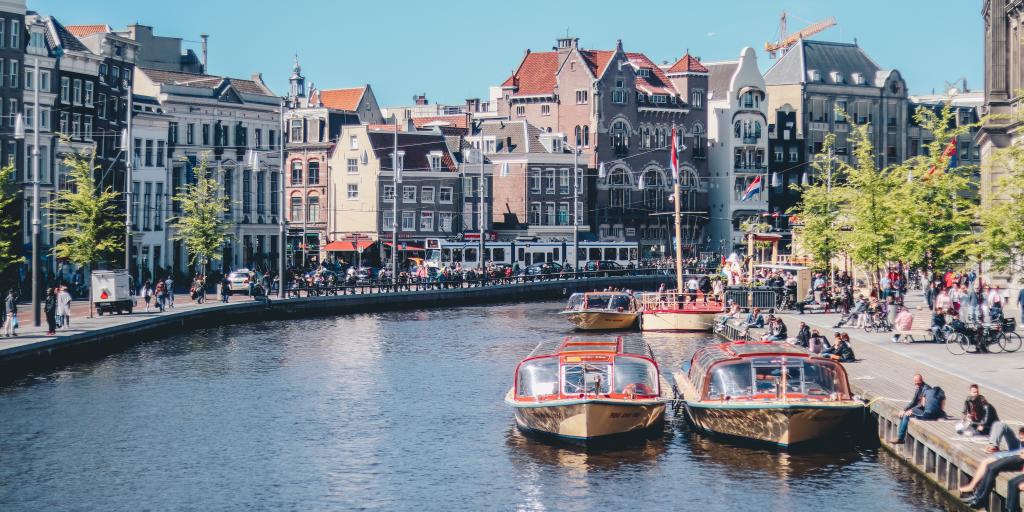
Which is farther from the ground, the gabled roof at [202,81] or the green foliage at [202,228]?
the gabled roof at [202,81]

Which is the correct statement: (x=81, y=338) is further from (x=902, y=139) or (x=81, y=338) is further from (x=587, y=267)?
(x=902, y=139)

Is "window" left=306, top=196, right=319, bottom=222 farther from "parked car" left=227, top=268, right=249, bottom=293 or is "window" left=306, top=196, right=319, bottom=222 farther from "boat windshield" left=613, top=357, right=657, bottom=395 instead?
"boat windshield" left=613, top=357, right=657, bottom=395

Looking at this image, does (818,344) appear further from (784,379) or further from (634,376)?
(784,379)

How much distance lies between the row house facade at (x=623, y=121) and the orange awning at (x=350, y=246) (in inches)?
1175

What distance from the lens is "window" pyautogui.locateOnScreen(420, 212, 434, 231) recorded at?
136 metres

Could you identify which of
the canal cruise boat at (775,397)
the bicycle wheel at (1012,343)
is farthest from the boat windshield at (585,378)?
the bicycle wheel at (1012,343)

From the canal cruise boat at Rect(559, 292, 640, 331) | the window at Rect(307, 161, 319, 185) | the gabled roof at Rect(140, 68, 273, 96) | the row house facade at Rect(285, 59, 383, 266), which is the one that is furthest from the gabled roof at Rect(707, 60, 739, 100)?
the canal cruise boat at Rect(559, 292, 640, 331)

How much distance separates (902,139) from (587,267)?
56939 millimetres

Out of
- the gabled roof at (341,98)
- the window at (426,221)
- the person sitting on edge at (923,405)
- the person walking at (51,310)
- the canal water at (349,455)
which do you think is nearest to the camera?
the canal water at (349,455)

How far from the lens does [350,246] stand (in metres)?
133

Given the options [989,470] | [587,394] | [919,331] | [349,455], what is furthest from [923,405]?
[919,331]

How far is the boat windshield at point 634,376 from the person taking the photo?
40500 millimetres

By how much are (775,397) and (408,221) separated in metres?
98.4

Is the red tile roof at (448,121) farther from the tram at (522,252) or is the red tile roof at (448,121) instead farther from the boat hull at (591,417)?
the boat hull at (591,417)
